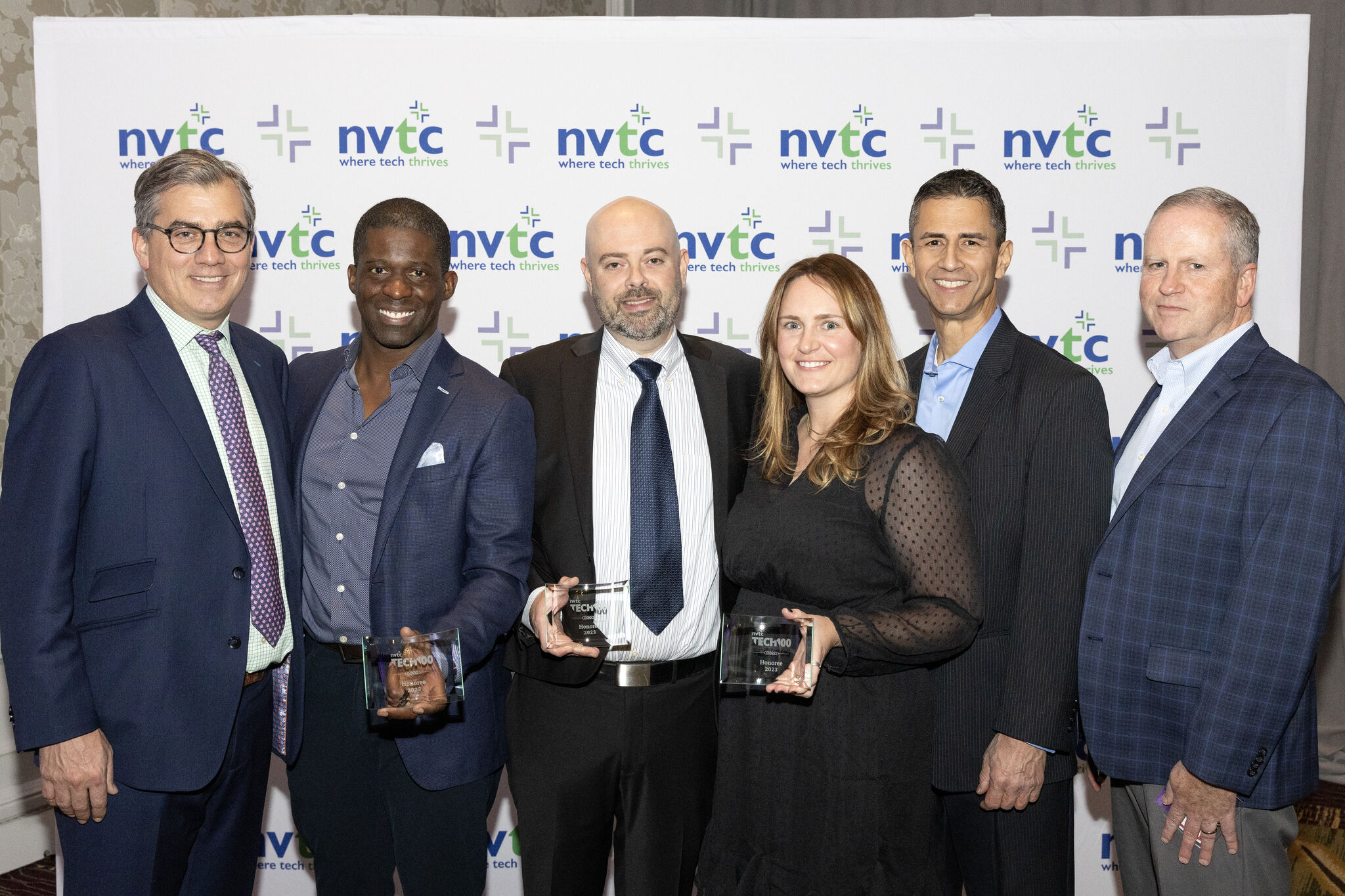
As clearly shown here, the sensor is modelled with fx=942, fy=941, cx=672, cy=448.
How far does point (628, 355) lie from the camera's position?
→ 111 inches

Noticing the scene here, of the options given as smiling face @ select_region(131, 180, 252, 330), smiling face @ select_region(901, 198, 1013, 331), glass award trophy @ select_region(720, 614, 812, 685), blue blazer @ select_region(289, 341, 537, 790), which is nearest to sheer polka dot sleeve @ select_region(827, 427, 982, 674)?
glass award trophy @ select_region(720, 614, 812, 685)

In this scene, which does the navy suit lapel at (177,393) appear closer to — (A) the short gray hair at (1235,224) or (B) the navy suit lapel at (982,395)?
(B) the navy suit lapel at (982,395)

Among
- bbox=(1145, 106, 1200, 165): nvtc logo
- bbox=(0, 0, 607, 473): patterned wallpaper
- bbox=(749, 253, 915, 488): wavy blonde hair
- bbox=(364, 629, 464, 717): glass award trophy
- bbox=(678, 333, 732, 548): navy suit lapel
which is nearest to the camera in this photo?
bbox=(364, 629, 464, 717): glass award trophy

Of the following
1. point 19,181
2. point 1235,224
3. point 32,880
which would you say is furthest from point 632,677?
point 19,181

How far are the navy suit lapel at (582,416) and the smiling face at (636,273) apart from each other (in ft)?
0.38

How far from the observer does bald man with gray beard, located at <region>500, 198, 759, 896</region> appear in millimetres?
2611

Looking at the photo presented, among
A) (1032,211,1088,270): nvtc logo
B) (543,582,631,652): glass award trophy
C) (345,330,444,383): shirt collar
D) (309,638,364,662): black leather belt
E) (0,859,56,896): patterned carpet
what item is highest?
(1032,211,1088,270): nvtc logo

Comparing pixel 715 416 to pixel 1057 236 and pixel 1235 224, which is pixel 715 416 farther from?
pixel 1057 236

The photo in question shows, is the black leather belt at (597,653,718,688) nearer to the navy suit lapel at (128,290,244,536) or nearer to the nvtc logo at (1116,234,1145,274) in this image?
the navy suit lapel at (128,290,244,536)

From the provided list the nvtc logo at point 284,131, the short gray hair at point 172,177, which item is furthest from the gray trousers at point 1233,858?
the nvtc logo at point 284,131

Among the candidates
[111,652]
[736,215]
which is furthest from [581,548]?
[736,215]

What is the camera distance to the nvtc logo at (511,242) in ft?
12.7

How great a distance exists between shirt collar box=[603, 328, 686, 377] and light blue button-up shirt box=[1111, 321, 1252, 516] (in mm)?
1274

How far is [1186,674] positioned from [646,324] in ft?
5.47
